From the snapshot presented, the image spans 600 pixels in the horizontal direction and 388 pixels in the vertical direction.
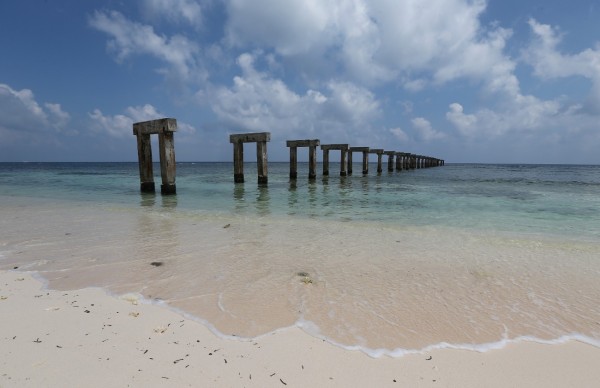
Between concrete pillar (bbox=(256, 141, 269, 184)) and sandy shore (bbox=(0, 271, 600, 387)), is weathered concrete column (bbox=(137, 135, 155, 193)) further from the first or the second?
sandy shore (bbox=(0, 271, 600, 387))

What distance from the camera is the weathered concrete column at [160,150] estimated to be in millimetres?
12389

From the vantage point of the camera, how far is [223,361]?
7.02 ft

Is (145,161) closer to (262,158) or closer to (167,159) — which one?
(167,159)

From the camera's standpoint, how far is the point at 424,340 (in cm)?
247

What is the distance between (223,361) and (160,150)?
1193 cm

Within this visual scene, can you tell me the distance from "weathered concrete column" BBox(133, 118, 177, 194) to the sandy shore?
34.2 ft

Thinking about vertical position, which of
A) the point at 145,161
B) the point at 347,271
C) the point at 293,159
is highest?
the point at 293,159

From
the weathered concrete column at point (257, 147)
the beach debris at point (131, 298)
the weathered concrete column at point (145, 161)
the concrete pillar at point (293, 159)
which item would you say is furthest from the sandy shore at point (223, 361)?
the concrete pillar at point (293, 159)

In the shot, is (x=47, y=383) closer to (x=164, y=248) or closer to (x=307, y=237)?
(x=164, y=248)

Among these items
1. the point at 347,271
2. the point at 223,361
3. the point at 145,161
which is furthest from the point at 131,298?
the point at 145,161

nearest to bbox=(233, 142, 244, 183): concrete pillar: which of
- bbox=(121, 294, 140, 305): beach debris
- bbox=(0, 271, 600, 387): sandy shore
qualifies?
bbox=(121, 294, 140, 305): beach debris

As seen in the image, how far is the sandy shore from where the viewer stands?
196 cm

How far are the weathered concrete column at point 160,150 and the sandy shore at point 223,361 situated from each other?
10.4 metres

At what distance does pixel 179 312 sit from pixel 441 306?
7.72 ft
